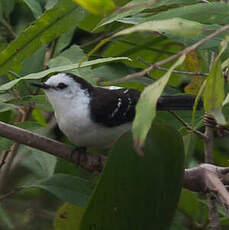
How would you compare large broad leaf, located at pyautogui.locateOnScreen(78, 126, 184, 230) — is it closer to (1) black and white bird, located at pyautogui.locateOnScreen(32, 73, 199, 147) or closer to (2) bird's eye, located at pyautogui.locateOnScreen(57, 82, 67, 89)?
(1) black and white bird, located at pyautogui.locateOnScreen(32, 73, 199, 147)

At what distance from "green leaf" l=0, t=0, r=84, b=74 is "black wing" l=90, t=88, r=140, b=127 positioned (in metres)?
0.49

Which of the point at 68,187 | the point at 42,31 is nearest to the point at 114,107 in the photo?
the point at 68,187

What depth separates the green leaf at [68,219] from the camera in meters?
2.25

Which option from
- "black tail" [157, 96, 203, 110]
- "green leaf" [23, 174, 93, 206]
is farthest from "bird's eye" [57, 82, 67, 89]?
"black tail" [157, 96, 203, 110]

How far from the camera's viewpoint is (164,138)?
5.17ft

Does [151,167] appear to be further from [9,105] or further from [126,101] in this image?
[126,101]

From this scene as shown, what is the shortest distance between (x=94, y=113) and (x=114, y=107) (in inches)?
3.1

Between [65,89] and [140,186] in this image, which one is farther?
[65,89]

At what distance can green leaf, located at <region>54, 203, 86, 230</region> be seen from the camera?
7.39 feet

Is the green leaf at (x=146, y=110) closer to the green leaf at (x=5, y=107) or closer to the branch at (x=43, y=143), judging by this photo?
the branch at (x=43, y=143)

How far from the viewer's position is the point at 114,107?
2.50 meters

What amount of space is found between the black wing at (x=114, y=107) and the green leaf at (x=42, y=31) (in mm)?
490

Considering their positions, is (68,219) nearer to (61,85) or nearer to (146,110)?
(61,85)

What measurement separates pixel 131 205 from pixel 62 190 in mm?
663
